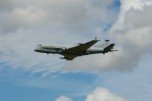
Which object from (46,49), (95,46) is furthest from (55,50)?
(95,46)

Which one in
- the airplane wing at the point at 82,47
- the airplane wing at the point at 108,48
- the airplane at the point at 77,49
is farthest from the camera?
the airplane wing at the point at 108,48

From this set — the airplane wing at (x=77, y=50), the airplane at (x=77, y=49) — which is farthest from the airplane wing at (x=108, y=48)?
the airplane wing at (x=77, y=50)

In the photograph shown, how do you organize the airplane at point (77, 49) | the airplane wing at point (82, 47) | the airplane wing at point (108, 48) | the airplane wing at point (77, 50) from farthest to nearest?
1. the airplane wing at point (108, 48)
2. the airplane at point (77, 49)
3. the airplane wing at point (77, 50)
4. the airplane wing at point (82, 47)

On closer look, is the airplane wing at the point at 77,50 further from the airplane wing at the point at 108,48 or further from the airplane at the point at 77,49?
the airplane wing at the point at 108,48

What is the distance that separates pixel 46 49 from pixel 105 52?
15327 millimetres

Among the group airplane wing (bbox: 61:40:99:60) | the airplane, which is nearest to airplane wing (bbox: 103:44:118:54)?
the airplane

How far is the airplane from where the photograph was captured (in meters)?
119

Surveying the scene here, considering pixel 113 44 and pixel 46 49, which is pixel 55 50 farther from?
pixel 113 44

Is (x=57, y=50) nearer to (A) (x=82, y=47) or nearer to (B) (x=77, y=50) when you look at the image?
(B) (x=77, y=50)

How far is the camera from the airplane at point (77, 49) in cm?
11869

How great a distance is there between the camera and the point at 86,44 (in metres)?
117

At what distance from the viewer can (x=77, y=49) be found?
393ft

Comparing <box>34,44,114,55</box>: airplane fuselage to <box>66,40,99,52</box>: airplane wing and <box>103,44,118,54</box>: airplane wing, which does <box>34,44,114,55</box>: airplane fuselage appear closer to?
<box>103,44,118,54</box>: airplane wing

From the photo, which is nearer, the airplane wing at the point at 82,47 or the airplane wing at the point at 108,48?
the airplane wing at the point at 82,47
